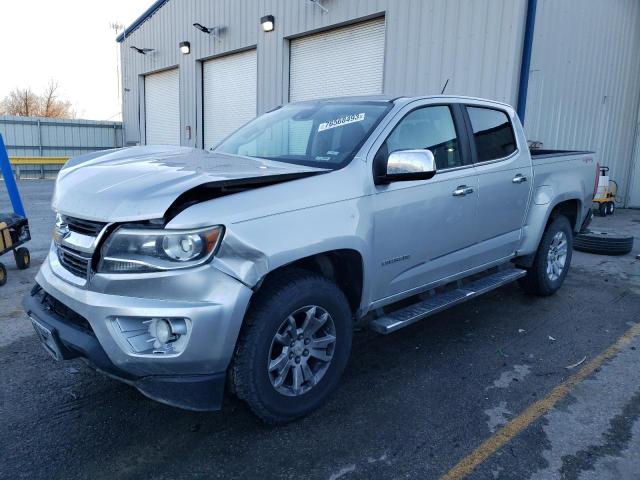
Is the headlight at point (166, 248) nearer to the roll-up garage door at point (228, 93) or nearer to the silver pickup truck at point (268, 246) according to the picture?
the silver pickup truck at point (268, 246)

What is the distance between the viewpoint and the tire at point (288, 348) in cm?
259

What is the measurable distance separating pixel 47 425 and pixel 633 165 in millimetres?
14574

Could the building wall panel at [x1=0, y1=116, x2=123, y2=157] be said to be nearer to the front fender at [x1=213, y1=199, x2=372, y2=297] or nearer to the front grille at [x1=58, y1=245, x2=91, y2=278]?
the front grille at [x1=58, y1=245, x2=91, y2=278]

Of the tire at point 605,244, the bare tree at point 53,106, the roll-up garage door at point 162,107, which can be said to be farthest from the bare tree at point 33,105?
the tire at point 605,244

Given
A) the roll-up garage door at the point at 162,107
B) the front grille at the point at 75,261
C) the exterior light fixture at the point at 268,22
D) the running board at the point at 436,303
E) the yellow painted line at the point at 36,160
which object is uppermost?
the exterior light fixture at the point at 268,22

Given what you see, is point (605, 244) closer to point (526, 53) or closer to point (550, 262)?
point (550, 262)

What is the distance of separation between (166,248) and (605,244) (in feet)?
22.8

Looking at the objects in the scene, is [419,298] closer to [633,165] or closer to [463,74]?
[463,74]

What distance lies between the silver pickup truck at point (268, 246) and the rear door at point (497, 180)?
30mm

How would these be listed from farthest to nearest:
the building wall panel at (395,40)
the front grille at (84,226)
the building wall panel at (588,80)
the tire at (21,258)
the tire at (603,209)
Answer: the tire at (603,209)
the building wall panel at (588,80)
the building wall panel at (395,40)
the tire at (21,258)
the front grille at (84,226)

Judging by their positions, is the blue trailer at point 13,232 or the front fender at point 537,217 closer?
the front fender at point 537,217

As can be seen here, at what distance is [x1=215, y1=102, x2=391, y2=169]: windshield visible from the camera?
3.36 metres

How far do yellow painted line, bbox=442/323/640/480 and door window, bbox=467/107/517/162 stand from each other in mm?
1758

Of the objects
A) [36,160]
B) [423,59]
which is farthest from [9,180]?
[36,160]
